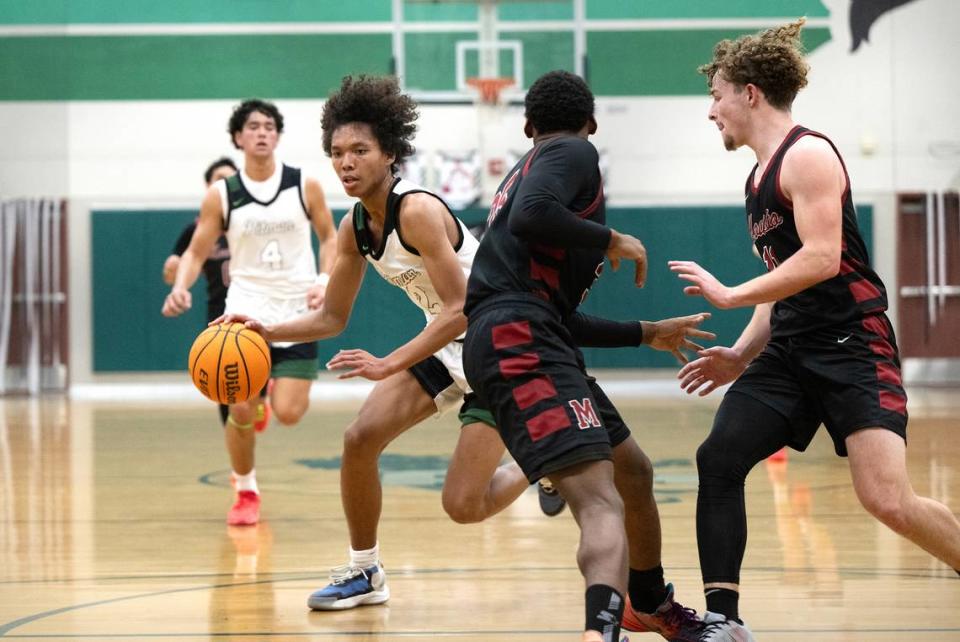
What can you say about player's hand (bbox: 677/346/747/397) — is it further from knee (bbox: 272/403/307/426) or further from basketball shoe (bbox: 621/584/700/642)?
knee (bbox: 272/403/307/426)

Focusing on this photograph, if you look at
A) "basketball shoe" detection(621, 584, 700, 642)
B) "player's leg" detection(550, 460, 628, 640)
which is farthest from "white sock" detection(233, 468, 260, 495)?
"player's leg" detection(550, 460, 628, 640)

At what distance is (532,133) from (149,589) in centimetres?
225

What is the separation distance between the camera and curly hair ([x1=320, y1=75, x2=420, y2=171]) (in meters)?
4.12

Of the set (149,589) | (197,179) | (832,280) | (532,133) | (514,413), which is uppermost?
(197,179)

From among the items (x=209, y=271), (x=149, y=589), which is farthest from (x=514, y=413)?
(x=209, y=271)

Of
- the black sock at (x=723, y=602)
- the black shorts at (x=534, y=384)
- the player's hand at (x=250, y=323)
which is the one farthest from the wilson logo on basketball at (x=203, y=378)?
the black sock at (x=723, y=602)

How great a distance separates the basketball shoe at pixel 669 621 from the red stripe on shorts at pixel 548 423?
0.77 m

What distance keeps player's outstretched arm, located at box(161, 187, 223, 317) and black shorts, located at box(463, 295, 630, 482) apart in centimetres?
281

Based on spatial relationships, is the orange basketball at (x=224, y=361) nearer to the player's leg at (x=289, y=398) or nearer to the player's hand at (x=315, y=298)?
the player's hand at (x=315, y=298)

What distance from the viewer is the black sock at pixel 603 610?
3051 mm

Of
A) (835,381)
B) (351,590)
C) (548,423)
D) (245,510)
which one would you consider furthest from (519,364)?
(245,510)

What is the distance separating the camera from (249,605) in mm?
4465

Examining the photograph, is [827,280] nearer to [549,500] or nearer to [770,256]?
[770,256]

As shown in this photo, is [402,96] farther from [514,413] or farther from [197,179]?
[197,179]
